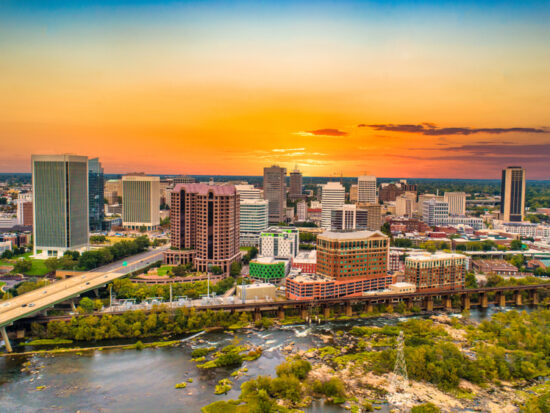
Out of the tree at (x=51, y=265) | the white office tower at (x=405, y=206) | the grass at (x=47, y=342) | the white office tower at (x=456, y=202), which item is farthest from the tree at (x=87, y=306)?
the white office tower at (x=456, y=202)

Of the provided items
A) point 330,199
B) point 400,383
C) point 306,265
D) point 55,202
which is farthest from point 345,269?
point 330,199

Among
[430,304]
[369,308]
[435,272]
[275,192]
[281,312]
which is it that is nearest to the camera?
[281,312]

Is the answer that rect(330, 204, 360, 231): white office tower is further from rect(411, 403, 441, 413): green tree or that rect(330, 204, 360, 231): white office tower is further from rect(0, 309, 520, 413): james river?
rect(411, 403, 441, 413): green tree

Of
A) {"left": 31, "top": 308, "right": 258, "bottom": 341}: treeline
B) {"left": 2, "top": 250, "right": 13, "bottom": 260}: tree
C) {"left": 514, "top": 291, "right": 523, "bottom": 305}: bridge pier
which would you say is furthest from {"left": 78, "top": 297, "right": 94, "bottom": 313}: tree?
{"left": 514, "top": 291, "right": 523, "bottom": 305}: bridge pier

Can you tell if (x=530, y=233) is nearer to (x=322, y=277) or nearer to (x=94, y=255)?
(x=322, y=277)

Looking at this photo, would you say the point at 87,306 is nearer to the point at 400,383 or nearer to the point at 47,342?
the point at 47,342
